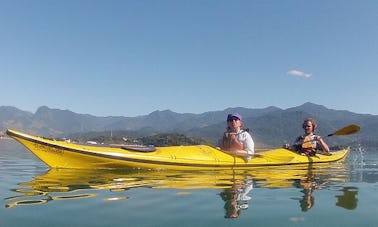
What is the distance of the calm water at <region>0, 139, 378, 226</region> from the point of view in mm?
6168

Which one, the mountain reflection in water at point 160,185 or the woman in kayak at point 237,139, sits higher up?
the woman in kayak at point 237,139

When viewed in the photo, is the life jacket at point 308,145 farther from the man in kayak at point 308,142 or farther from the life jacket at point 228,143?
the life jacket at point 228,143

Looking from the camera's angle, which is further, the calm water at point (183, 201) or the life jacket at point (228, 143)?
the life jacket at point (228, 143)

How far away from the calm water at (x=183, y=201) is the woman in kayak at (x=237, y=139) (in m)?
3.15

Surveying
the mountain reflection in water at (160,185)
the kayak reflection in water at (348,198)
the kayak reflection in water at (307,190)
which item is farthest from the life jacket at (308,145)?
the kayak reflection in water at (348,198)

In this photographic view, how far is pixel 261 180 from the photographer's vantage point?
36.2 feet

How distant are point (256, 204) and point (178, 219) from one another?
177 centimetres

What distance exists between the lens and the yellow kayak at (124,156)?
12.4 meters

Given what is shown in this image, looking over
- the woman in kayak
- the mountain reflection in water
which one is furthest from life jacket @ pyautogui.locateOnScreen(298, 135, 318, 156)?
the mountain reflection in water

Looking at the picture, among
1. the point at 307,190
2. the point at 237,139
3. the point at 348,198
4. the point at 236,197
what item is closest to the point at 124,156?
the point at 237,139

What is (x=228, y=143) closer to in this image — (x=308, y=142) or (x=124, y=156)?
(x=124, y=156)

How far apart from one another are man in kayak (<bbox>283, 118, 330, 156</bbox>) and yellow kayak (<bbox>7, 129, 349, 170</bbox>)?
4289 millimetres

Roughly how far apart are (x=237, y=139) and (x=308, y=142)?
14.7ft

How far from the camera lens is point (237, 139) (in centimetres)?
1480
